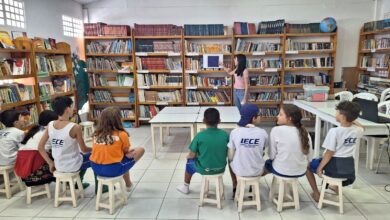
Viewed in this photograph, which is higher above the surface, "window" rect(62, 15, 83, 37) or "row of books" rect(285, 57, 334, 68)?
"window" rect(62, 15, 83, 37)

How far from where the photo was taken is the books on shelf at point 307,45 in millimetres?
5980

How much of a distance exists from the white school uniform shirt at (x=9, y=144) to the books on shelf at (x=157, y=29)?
11.9 ft

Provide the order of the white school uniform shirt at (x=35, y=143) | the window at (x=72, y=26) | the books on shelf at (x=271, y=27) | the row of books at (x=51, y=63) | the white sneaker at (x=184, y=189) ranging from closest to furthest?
the white school uniform shirt at (x=35, y=143) → the white sneaker at (x=184, y=189) → the row of books at (x=51, y=63) → the window at (x=72, y=26) → the books on shelf at (x=271, y=27)

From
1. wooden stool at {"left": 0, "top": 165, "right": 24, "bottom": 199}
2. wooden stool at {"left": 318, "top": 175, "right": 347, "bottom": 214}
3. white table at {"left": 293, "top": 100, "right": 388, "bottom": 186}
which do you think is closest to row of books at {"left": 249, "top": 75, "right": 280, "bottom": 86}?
white table at {"left": 293, "top": 100, "right": 388, "bottom": 186}

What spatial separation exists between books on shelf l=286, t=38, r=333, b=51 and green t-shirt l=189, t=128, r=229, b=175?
13.1 ft

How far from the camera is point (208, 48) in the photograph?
608 centimetres

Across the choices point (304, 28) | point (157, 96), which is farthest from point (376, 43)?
point (157, 96)

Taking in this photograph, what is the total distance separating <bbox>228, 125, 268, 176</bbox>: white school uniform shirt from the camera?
259cm

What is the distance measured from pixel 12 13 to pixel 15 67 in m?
0.91

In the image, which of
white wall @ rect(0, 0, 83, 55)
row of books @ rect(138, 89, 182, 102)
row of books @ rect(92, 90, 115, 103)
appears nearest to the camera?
white wall @ rect(0, 0, 83, 55)

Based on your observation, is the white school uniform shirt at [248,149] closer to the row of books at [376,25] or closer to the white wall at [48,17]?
the white wall at [48,17]

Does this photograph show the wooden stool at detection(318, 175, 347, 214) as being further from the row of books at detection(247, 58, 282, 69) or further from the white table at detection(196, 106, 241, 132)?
the row of books at detection(247, 58, 282, 69)

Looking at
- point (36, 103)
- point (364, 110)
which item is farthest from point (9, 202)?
point (364, 110)

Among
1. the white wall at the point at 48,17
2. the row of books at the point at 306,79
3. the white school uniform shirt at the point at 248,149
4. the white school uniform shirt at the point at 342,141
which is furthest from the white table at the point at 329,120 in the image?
the white wall at the point at 48,17
